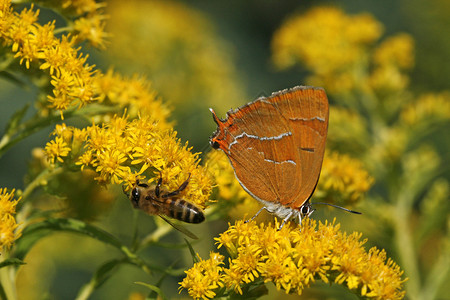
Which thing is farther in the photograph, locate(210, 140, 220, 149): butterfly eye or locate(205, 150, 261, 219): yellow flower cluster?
locate(205, 150, 261, 219): yellow flower cluster

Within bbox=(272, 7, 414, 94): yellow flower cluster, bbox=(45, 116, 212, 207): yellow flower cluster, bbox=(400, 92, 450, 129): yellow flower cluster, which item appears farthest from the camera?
bbox=(272, 7, 414, 94): yellow flower cluster

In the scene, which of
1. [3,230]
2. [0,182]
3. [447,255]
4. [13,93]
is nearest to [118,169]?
[3,230]

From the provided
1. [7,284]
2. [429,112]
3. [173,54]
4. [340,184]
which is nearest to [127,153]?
[7,284]

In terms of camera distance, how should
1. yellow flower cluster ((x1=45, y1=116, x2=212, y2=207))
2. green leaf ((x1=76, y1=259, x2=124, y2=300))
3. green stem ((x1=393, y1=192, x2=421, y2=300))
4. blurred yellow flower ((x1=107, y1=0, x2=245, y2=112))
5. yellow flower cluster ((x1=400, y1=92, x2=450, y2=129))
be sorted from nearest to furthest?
yellow flower cluster ((x1=45, y1=116, x2=212, y2=207)) < green leaf ((x1=76, y1=259, x2=124, y2=300)) < green stem ((x1=393, y1=192, x2=421, y2=300)) < yellow flower cluster ((x1=400, y1=92, x2=450, y2=129)) < blurred yellow flower ((x1=107, y1=0, x2=245, y2=112))

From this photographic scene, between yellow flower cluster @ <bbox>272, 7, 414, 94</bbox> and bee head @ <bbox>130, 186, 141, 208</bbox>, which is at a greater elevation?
yellow flower cluster @ <bbox>272, 7, 414, 94</bbox>

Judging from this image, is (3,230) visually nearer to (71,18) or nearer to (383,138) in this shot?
(71,18)

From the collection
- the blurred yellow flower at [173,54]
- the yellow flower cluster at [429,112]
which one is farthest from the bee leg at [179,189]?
the blurred yellow flower at [173,54]

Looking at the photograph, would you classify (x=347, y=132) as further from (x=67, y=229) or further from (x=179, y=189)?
(x=67, y=229)

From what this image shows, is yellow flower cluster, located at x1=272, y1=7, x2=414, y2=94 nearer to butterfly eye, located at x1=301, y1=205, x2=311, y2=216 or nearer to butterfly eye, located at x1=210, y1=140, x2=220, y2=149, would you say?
butterfly eye, located at x1=301, y1=205, x2=311, y2=216

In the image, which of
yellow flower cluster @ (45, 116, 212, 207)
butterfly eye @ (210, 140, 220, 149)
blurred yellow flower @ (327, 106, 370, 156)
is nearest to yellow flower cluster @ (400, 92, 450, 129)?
blurred yellow flower @ (327, 106, 370, 156)
